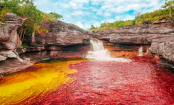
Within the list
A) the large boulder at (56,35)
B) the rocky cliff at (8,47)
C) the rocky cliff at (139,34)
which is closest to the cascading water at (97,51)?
the rocky cliff at (139,34)

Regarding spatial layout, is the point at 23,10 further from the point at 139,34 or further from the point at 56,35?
the point at 139,34

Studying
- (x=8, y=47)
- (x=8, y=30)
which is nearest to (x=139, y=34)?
(x=8, y=30)

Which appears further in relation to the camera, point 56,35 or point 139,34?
point 139,34

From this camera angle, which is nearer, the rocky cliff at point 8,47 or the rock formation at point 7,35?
the rocky cliff at point 8,47

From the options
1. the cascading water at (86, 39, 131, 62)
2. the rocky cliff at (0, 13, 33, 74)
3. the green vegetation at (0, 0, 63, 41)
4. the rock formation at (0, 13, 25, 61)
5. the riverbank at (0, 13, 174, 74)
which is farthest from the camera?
the cascading water at (86, 39, 131, 62)

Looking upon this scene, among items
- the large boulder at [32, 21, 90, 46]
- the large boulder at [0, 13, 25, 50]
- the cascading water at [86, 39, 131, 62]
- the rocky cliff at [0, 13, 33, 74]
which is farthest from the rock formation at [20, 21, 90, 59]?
the rocky cliff at [0, 13, 33, 74]

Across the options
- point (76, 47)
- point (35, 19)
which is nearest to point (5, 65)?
point (35, 19)

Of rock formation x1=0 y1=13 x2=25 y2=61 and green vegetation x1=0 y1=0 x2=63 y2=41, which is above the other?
green vegetation x1=0 y1=0 x2=63 y2=41

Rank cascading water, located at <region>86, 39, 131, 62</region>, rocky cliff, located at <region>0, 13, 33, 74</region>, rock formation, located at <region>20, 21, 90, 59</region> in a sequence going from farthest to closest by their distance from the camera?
cascading water, located at <region>86, 39, 131, 62</region>
rock formation, located at <region>20, 21, 90, 59</region>
rocky cliff, located at <region>0, 13, 33, 74</region>

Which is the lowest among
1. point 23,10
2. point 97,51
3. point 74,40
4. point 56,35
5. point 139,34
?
point 97,51

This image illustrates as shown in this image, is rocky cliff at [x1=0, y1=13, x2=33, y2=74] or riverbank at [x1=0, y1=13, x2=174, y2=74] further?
riverbank at [x1=0, y1=13, x2=174, y2=74]

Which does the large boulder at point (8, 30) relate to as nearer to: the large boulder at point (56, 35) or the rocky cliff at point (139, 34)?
the large boulder at point (56, 35)

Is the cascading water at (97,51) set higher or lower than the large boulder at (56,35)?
lower

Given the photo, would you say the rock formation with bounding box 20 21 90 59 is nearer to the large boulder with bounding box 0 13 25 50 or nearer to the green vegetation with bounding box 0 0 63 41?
the green vegetation with bounding box 0 0 63 41
